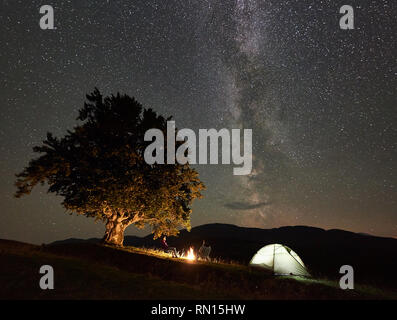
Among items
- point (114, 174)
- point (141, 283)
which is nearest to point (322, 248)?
point (114, 174)

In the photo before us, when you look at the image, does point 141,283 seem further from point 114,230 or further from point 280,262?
point 114,230

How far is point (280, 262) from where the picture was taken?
16516 millimetres

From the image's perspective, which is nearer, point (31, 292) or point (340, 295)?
point (31, 292)

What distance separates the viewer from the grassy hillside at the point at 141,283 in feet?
30.7

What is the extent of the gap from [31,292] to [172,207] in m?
13.8

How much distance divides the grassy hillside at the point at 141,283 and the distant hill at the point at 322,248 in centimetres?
713

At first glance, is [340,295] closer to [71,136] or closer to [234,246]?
[71,136]

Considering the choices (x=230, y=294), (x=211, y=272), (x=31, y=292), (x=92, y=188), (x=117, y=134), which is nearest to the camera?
(x=31, y=292)

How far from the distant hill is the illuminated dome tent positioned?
2.46m

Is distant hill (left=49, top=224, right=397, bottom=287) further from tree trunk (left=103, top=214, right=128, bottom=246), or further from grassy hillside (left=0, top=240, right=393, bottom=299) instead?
grassy hillside (left=0, top=240, right=393, bottom=299)

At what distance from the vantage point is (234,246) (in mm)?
88438

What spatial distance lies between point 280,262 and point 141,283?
28.9 ft
